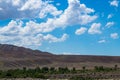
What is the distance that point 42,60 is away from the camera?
128 metres

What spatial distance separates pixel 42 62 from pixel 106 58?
26798mm

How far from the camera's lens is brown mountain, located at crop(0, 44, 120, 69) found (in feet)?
390

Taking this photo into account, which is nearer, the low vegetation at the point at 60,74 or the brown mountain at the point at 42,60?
the low vegetation at the point at 60,74

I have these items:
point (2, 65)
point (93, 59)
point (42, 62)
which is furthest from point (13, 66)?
point (93, 59)

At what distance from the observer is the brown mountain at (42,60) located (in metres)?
119

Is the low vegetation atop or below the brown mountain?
below

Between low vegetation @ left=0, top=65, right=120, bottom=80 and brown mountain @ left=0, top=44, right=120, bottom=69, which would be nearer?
low vegetation @ left=0, top=65, right=120, bottom=80

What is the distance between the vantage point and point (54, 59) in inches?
5315

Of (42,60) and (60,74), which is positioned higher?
(42,60)

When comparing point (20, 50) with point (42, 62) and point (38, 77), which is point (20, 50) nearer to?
point (42, 62)

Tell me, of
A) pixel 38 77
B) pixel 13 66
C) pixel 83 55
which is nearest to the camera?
pixel 38 77

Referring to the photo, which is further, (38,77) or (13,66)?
(13,66)

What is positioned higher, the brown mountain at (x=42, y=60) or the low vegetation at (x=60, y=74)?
the brown mountain at (x=42, y=60)

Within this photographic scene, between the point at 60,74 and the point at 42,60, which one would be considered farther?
the point at 42,60
